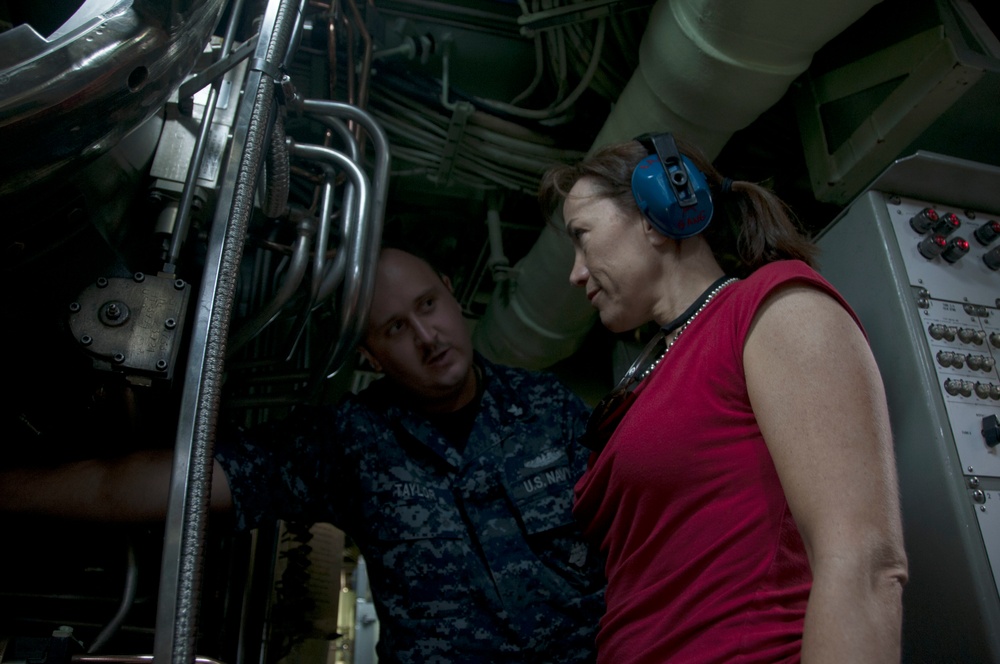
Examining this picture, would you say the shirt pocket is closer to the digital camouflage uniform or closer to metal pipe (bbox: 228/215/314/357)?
the digital camouflage uniform

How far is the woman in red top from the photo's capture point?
A: 0.77 metres

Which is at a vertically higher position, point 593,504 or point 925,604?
point 593,504

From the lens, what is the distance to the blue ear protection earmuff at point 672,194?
1232mm

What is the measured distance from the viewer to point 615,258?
1.33m

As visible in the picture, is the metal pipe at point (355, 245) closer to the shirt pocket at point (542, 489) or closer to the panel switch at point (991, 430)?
the shirt pocket at point (542, 489)

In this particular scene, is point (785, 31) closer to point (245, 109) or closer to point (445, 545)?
point (245, 109)

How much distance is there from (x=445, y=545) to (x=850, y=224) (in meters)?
1.25

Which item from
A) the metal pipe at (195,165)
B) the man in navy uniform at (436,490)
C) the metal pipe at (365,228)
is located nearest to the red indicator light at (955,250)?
the man in navy uniform at (436,490)

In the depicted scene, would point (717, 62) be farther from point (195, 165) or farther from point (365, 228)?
point (195, 165)

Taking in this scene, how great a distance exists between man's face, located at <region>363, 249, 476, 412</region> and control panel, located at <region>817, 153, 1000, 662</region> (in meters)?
0.98

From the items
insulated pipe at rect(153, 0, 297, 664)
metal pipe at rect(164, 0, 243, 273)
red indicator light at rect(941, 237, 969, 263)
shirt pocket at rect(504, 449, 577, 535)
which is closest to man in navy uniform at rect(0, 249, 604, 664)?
shirt pocket at rect(504, 449, 577, 535)

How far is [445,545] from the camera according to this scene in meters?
1.47

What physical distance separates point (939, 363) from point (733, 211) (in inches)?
21.2

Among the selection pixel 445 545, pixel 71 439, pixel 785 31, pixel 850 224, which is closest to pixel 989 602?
pixel 850 224
